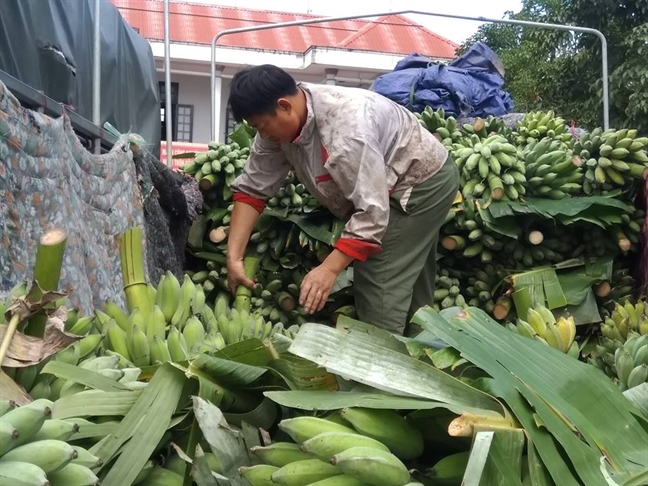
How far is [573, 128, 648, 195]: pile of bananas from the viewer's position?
3781 millimetres

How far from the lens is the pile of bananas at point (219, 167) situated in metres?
3.73

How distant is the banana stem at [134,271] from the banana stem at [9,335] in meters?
0.48

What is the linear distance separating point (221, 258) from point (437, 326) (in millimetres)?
2685

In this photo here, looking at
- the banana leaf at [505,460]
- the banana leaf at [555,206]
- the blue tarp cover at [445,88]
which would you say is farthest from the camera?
the blue tarp cover at [445,88]

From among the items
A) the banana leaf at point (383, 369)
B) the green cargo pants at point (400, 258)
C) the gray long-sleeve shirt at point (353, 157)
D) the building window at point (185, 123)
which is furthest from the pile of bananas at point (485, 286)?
the building window at point (185, 123)

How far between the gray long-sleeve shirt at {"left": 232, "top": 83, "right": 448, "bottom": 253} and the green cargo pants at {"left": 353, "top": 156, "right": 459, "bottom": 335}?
0.05 metres

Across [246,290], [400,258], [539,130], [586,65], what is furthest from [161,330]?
[586,65]

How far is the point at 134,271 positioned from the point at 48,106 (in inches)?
41.9

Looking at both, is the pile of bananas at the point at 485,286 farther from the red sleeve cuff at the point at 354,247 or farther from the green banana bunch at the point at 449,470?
the green banana bunch at the point at 449,470

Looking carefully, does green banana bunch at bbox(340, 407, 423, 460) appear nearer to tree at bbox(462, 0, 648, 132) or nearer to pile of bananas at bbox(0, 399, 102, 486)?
pile of bananas at bbox(0, 399, 102, 486)

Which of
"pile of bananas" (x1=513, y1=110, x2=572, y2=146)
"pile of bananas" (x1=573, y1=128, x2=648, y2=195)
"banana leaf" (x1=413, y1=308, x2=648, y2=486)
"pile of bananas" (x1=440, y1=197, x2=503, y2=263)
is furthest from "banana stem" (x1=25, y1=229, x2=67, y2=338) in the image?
"pile of bananas" (x1=513, y1=110, x2=572, y2=146)

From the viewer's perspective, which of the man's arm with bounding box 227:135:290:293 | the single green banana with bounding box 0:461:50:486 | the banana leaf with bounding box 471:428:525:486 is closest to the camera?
the single green banana with bounding box 0:461:50:486

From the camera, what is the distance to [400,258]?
284 centimetres

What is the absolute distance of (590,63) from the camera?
34.1 feet
